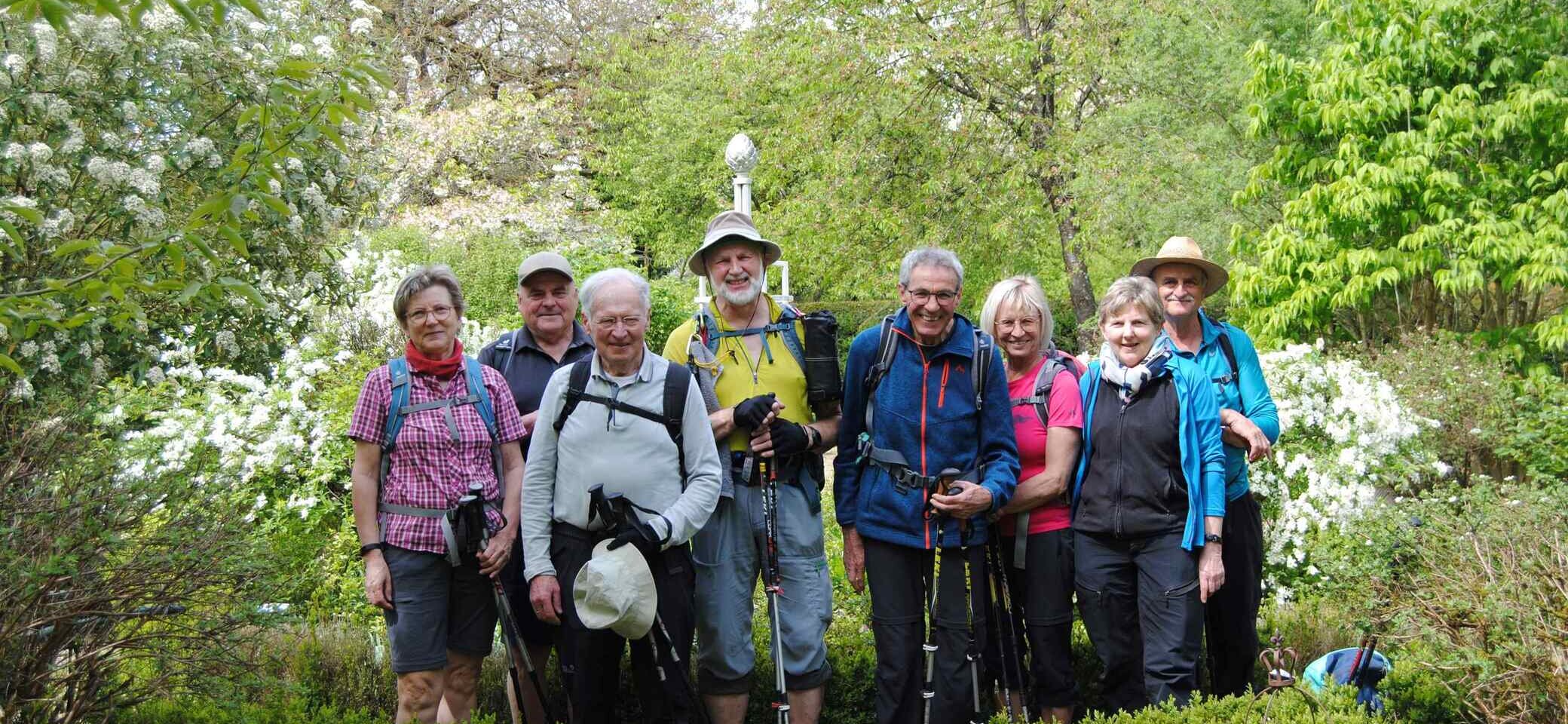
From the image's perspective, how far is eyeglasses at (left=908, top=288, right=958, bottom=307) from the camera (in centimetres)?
390

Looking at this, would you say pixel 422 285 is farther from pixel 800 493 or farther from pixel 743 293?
pixel 800 493

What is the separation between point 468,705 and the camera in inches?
158

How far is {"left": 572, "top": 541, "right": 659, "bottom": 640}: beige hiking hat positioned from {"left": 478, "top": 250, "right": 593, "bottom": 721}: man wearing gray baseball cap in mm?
648

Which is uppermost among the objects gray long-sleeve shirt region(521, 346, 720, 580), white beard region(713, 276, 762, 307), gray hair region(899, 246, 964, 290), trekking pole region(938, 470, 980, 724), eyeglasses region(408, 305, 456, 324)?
gray hair region(899, 246, 964, 290)

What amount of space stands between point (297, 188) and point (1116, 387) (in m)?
5.45

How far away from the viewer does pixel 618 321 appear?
3.68 metres

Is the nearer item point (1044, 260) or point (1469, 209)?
point (1469, 209)

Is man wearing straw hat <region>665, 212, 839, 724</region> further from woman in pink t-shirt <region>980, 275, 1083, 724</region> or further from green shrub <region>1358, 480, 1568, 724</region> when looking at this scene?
green shrub <region>1358, 480, 1568, 724</region>

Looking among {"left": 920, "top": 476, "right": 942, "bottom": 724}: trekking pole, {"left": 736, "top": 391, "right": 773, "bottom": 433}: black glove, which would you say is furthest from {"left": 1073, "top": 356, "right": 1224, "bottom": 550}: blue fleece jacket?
{"left": 736, "top": 391, "right": 773, "bottom": 433}: black glove

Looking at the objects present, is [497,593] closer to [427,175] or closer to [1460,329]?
[1460,329]

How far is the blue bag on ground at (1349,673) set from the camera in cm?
383

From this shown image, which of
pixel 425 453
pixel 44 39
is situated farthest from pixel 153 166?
pixel 425 453

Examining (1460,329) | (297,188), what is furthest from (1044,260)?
(297,188)

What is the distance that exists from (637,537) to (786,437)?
642 millimetres
